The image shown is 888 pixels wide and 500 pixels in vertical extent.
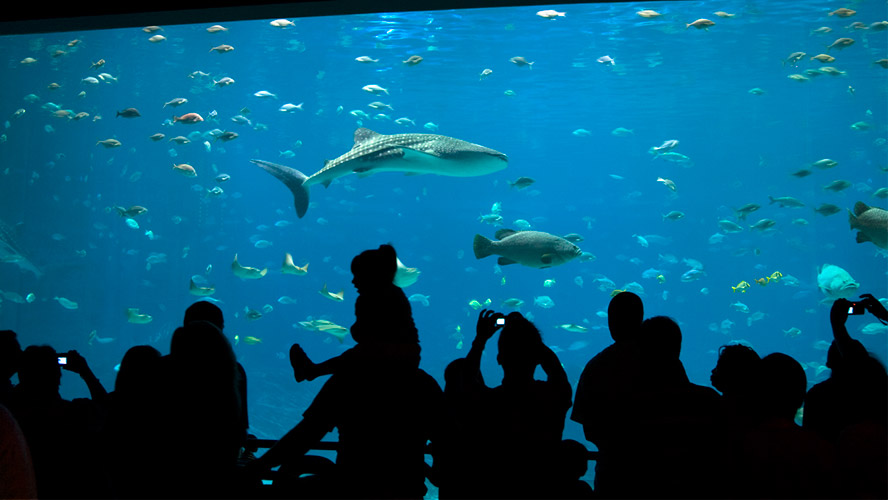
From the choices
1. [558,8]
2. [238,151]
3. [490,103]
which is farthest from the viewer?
[238,151]

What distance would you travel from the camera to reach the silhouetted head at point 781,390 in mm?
2092

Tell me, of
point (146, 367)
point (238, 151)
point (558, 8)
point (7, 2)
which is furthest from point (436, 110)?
point (146, 367)

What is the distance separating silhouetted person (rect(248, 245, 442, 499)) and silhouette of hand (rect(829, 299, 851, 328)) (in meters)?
2.22

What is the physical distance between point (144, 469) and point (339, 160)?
506 centimetres

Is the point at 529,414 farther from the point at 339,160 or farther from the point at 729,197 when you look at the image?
the point at 729,197

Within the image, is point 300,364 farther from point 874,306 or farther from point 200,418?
point 874,306

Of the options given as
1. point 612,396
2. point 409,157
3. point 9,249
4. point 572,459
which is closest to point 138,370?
point 572,459

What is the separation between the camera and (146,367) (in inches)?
84.7

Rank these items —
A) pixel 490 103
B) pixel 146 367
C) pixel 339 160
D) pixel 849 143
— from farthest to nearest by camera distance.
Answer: pixel 849 143, pixel 490 103, pixel 339 160, pixel 146 367

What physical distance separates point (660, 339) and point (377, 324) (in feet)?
4.66

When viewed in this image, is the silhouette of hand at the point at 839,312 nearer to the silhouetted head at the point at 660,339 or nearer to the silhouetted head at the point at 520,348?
the silhouetted head at the point at 660,339

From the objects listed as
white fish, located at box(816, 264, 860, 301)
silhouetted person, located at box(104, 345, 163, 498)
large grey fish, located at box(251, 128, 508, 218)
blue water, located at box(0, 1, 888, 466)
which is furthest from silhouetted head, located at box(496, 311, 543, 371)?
blue water, located at box(0, 1, 888, 466)

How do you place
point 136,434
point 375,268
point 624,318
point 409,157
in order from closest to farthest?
point 136,434, point 375,268, point 624,318, point 409,157

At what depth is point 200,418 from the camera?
1936 mm
